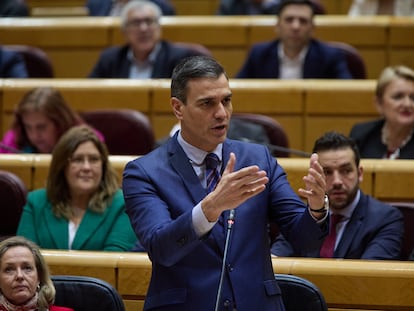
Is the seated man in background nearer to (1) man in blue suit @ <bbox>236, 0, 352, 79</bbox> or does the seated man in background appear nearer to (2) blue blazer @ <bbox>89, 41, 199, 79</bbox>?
(1) man in blue suit @ <bbox>236, 0, 352, 79</bbox>

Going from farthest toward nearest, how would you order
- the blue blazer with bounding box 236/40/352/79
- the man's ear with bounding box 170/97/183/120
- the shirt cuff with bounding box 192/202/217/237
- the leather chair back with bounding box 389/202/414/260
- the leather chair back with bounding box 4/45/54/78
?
the leather chair back with bounding box 4/45/54/78
the blue blazer with bounding box 236/40/352/79
the leather chair back with bounding box 389/202/414/260
the man's ear with bounding box 170/97/183/120
the shirt cuff with bounding box 192/202/217/237

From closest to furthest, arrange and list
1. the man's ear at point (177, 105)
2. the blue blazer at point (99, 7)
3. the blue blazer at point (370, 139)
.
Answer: the man's ear at point (177, 105) → the blue blazer at point (370, 139) → the blue blazer at point (99, 7)

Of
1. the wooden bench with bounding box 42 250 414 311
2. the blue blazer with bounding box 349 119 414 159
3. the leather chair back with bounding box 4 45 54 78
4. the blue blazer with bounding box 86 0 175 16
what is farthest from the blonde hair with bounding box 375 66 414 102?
the blue blazer with bounding box 86 0 175 16

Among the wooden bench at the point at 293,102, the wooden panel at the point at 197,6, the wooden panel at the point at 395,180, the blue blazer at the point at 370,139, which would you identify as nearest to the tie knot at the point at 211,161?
the wooden panel at the point at 395,180

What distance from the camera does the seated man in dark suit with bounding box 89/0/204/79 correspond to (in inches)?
137

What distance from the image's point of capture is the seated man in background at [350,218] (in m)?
2.15

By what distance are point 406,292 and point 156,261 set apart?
0.61 m

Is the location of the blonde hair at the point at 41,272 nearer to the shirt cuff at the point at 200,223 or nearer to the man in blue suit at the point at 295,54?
the shirt cuff at the point at 200,223

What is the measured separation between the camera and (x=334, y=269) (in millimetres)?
1893

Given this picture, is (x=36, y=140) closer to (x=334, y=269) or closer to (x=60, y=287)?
(x=60, y=287)

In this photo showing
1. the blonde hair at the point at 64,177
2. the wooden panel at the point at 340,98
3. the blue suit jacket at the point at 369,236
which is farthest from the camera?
the wooden panel at the point at 340,98

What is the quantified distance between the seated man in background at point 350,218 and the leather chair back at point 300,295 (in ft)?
1.12

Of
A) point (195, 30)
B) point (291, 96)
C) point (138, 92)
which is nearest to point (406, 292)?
point (291, 96)

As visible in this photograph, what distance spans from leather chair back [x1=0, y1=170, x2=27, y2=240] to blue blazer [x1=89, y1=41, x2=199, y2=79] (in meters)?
1.10
